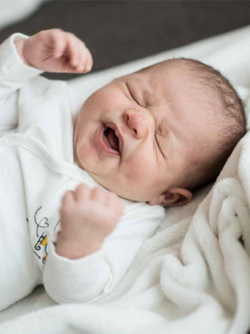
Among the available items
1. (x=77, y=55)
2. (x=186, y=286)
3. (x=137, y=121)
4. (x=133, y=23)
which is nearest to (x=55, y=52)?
(x=77, y=55)

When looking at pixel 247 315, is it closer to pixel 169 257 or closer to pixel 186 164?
pixel 169 257

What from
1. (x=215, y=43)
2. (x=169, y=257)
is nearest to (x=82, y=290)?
(x=169, y=257)

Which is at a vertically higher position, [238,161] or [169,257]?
[238,161]

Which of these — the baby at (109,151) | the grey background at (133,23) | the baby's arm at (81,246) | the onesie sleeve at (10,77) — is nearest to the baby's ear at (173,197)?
the baby at (109,151)

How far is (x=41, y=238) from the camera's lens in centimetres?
103

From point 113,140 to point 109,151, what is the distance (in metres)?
0.06

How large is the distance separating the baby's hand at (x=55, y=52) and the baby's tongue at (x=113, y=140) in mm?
181

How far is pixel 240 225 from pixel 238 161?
0.18 m

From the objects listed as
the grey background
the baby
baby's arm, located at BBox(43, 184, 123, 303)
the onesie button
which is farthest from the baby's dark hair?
the grey background

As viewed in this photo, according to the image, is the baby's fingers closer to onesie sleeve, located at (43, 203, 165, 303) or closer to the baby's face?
the baby's face

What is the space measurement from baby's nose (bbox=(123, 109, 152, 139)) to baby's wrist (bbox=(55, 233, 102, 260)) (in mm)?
315

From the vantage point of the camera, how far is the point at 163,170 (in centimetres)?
112

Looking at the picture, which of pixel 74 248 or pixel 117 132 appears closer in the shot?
pixel 74 248

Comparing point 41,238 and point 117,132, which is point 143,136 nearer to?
point 117,132
